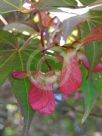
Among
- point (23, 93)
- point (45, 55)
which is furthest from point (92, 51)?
point (23, 93)

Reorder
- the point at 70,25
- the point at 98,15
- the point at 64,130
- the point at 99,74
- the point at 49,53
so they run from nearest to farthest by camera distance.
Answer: the point at 70,25, the point at 98,15, the point at 49,53, the point at 99,74, the point at 64,130

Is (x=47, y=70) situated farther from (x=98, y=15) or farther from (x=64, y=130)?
(x=64, y=130)

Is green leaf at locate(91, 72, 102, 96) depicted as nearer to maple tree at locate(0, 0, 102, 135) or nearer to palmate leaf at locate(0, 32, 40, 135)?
maple tree at locate(0, 0, 102, 135)

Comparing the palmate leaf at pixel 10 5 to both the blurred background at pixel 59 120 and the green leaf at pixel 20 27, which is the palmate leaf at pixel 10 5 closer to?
the green leaf at pixel 20 27

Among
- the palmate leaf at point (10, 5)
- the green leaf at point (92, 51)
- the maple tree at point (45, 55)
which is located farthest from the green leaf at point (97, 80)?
the palmate leaf at point (10, 5)

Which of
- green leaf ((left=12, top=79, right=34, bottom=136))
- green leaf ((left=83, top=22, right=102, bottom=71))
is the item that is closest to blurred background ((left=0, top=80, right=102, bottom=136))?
green leaf ((left=12, top=79, right=34, bottom=136))

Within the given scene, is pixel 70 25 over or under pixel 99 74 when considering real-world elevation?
over

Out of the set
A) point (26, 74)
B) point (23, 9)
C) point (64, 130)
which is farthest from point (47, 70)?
point (64, 130)
